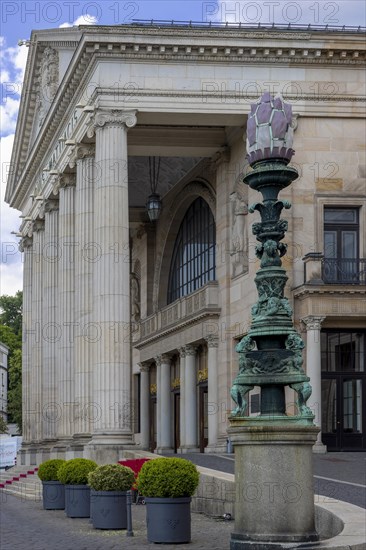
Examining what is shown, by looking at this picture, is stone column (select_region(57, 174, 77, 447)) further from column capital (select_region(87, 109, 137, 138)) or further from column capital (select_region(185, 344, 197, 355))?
column capital (select_region(87, 109, 137, 138))

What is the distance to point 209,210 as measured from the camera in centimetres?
4934

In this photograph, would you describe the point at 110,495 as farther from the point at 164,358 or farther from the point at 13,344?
the point at 13,344

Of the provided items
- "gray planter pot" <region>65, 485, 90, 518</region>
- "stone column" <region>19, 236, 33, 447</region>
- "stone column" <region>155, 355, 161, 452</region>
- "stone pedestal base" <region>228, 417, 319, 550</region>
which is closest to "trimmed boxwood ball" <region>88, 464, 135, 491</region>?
"gray planter pot" <region>65, 485, 90, 518</region>

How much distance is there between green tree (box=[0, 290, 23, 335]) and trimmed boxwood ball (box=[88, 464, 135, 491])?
112 m

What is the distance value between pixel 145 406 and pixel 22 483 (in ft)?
47.2

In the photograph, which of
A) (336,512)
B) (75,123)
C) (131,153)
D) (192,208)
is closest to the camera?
(336,512)

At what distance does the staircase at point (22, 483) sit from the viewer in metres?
38.4

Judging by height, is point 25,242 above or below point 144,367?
above

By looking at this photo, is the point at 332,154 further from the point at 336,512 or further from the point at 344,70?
the point at 336,512

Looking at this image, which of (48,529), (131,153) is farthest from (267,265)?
(131,153)

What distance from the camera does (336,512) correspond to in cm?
1530

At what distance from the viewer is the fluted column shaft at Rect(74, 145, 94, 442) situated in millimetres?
39812

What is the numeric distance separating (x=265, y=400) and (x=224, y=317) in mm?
29170

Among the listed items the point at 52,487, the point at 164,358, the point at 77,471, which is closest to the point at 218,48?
the point at 52,487
